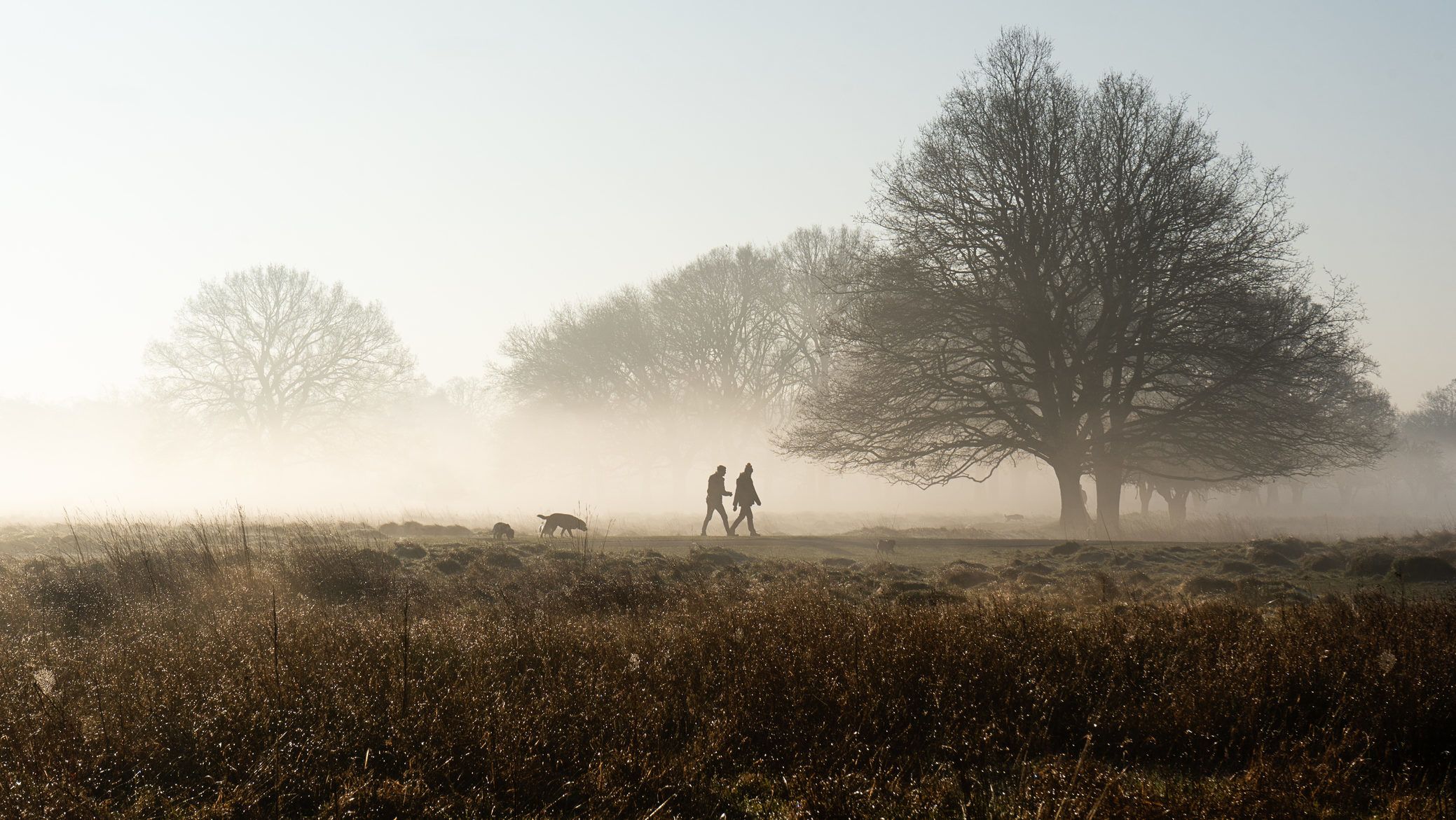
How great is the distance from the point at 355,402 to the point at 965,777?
4589 cm

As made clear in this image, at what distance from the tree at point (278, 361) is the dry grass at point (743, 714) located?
3930 cm

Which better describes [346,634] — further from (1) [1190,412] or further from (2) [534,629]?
(1) [1190,412]

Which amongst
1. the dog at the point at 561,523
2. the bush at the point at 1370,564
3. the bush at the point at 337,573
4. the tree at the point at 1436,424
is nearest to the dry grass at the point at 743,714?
the bush at the point at 337,573

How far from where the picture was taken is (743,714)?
16.7ft

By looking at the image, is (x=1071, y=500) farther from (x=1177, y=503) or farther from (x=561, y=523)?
(x=1177, y=503)

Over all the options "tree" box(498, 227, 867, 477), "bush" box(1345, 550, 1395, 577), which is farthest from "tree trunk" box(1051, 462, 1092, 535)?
"tree" box(498, 227, 867, 477)

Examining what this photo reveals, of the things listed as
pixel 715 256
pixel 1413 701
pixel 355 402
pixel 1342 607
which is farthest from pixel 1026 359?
pixel 355 402

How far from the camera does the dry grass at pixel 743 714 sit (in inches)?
165

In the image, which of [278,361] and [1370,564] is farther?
[278,361]

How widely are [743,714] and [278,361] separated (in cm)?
4532

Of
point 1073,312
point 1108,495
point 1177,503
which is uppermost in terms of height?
point 1073,312

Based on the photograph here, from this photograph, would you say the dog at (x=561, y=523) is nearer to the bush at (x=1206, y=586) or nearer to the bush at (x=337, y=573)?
the bush at (x=337, y=573)

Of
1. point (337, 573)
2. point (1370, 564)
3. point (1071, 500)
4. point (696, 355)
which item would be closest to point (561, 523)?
point (337, 573)

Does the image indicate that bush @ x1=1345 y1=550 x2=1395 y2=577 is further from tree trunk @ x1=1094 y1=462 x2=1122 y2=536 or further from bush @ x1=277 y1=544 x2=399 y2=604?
bush @ x1=277 y1=544 x2=399 y2=604
